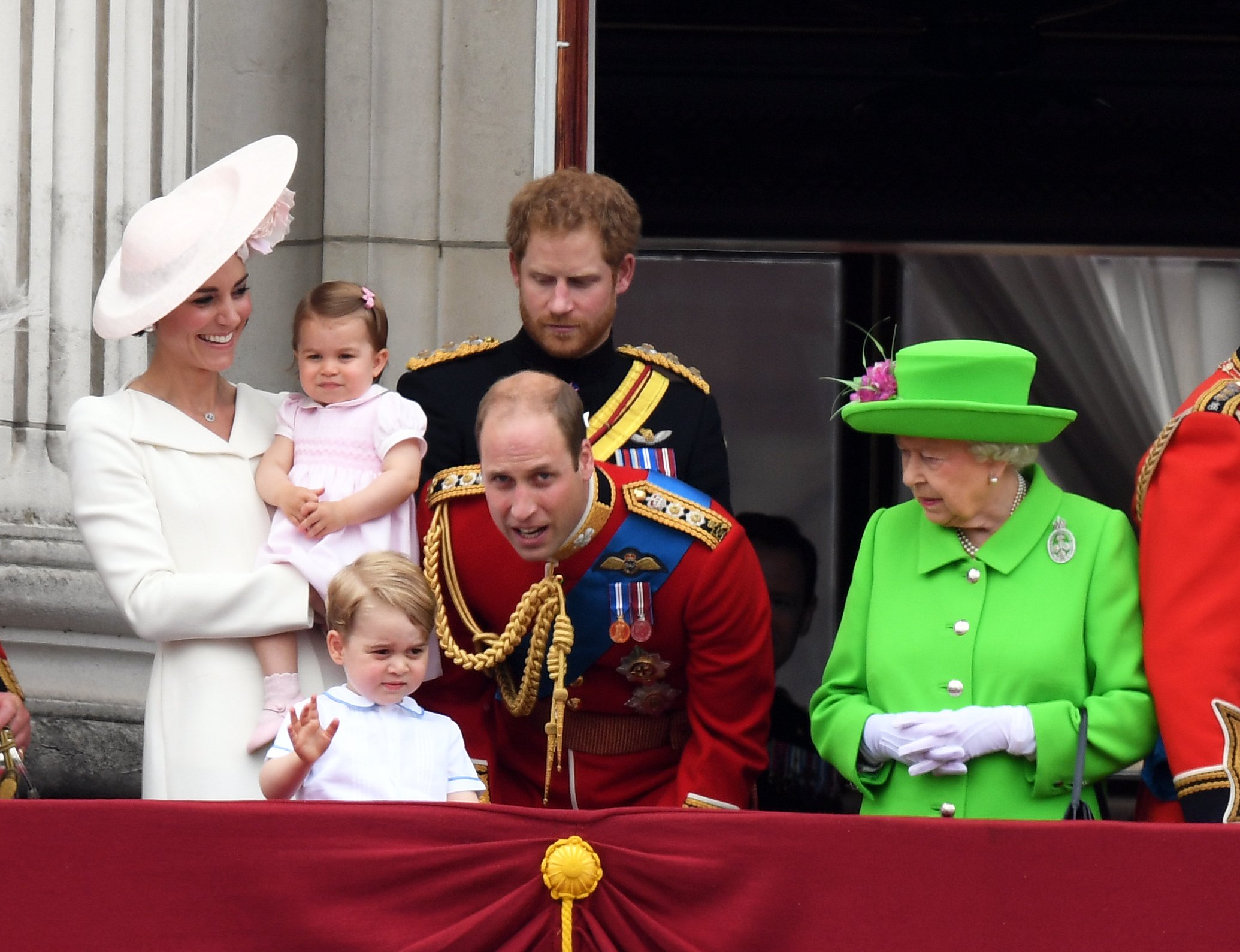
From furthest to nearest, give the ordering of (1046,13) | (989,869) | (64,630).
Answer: (1046,13) → (64,630) → (989,869)

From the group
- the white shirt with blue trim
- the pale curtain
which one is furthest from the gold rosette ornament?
the pale curtain

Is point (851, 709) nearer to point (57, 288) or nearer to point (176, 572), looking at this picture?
point (176, 572)

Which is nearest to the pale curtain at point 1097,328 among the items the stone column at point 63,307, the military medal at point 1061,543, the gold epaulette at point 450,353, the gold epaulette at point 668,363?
the gold epaulette at point 668,363

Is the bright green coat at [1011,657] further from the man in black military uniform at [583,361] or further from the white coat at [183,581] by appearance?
the white coat at [183,581]

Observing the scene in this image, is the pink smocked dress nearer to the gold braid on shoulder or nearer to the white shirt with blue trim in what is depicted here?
the white shirt with blue trim

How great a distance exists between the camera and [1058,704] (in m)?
3.01

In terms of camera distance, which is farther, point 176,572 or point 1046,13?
point 1046,13

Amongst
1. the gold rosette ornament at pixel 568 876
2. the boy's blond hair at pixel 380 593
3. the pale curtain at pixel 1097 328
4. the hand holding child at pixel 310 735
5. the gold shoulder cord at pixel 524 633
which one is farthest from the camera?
the pale curtain at pixel 1097 328

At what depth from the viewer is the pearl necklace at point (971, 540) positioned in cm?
318

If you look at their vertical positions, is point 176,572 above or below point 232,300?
below

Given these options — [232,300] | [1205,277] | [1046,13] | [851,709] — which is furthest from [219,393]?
[1046,13]

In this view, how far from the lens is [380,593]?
2.96m

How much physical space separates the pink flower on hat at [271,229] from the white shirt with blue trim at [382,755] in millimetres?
761

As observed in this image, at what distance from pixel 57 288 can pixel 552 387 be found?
6.75 feet
